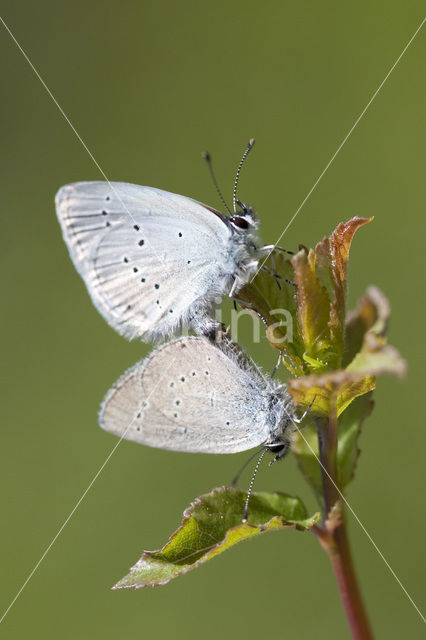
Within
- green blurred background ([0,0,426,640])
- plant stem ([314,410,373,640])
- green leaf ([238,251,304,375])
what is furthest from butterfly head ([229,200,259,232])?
green blurred background ([0,0,426,640])

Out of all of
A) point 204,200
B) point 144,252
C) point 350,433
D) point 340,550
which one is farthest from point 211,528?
point 204,200

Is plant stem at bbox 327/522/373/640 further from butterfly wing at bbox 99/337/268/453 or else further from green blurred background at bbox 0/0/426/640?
green blurred background at bbox 0/0/426/640

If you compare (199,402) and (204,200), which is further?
(204,200)

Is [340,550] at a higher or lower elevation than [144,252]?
lower

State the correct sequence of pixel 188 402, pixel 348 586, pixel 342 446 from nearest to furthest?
pixel 348 586
pixel 342 446
pixel 188 402

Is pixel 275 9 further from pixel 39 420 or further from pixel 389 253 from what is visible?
pixel 39 420

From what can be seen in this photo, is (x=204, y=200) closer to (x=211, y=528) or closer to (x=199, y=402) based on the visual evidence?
(x=199, y=402)

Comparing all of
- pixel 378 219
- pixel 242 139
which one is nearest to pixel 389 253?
pixel 378 219
